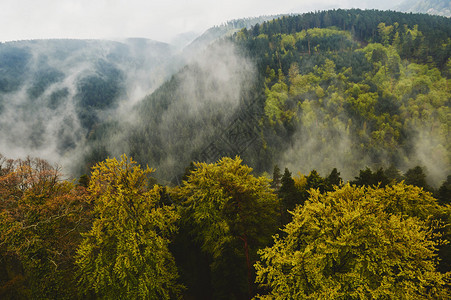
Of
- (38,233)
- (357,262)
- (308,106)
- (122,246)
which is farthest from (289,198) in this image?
(308,106)

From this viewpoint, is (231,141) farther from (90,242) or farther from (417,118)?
(90,242)

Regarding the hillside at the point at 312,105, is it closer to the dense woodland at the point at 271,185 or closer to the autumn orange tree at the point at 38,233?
the dense woodland at the point at 271,185

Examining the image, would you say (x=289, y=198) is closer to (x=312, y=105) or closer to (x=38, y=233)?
(x=38, y=233)

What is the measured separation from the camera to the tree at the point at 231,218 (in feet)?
55.0

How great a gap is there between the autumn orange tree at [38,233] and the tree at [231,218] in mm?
9636

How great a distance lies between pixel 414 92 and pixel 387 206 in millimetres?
131240

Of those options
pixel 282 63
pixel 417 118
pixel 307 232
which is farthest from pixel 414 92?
pixel 307 232

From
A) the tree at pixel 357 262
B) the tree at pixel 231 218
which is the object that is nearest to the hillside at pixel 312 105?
the tree at pixel 231 218

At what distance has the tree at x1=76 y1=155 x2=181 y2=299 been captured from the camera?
44.7 ft

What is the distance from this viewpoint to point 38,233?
1552 centimetres

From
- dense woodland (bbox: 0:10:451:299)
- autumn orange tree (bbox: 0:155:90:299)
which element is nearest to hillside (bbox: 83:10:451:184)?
dense woodland (bbox: 0:10:451:299)

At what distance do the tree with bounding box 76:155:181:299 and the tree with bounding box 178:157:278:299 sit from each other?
12.5 ft

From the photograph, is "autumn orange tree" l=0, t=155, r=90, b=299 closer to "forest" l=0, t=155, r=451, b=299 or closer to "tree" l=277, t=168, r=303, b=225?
"forest" l=0, t=155, r=451, b=299

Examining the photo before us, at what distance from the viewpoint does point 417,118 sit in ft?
341
